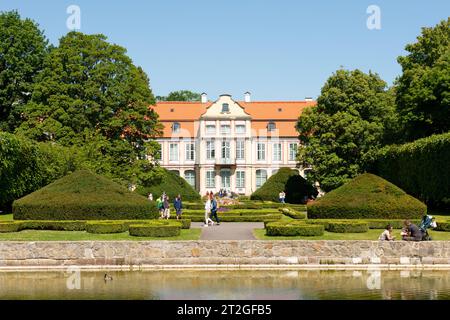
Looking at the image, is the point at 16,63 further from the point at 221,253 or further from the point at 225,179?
the point at 225,179

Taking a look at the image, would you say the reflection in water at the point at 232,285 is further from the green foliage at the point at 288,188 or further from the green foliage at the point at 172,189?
the green foliage at the point at 172,189

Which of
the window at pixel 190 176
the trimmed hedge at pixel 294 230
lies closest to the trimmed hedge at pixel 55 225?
the trimmed hedge at pixel 294 230

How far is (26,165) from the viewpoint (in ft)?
121

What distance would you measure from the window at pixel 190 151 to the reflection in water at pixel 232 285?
2116 inches

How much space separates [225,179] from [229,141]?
4.22m

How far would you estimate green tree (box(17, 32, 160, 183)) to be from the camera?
41.3m

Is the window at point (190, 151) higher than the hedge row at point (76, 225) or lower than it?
higher

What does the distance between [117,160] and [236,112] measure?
3119 centimetres

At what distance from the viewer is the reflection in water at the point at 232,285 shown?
16375 mm

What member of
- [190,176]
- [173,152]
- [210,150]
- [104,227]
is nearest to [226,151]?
[210,150]

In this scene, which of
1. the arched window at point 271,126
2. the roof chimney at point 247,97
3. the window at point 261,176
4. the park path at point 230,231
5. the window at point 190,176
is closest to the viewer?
the park path at point 230,231

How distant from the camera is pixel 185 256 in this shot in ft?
72.9

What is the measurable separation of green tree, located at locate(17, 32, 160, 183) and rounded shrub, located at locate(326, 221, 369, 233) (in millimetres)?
18294
